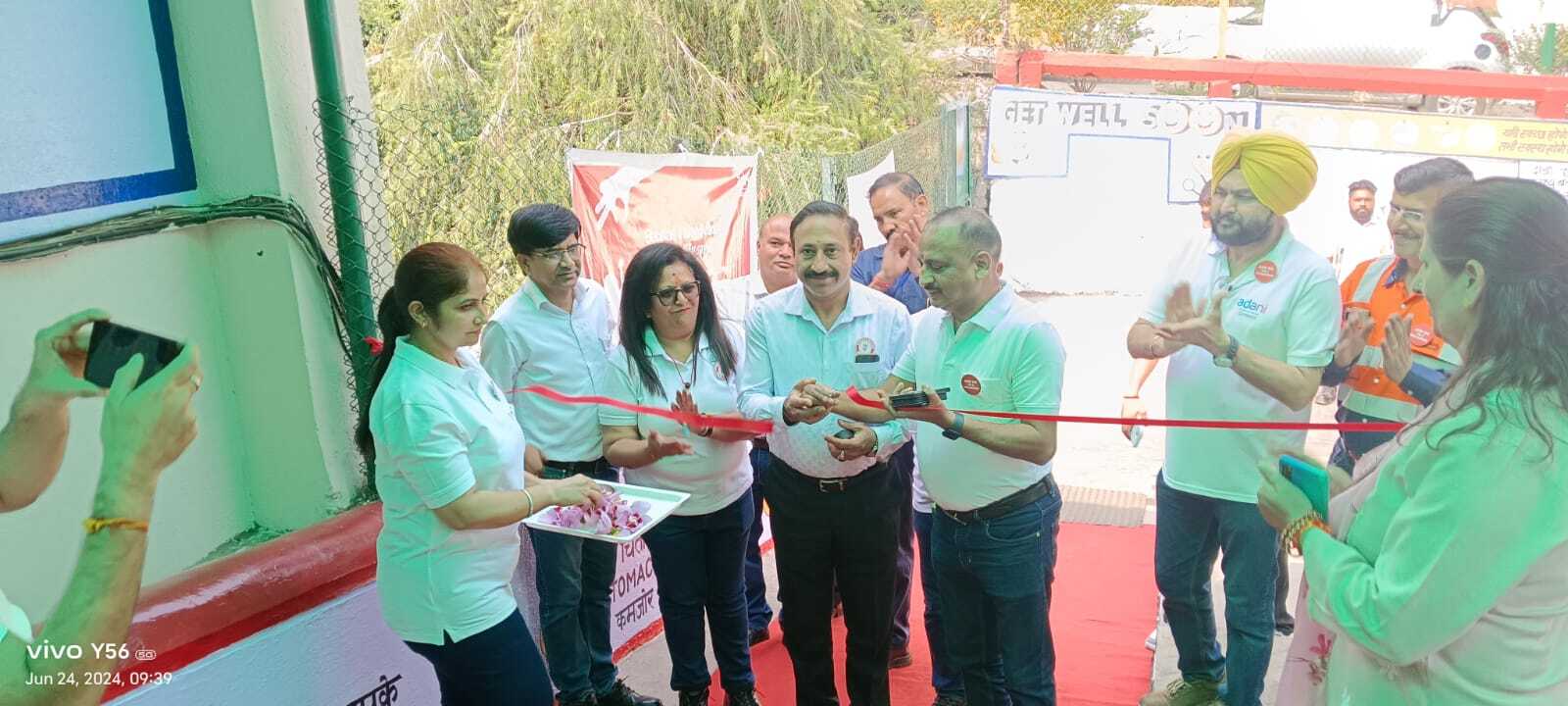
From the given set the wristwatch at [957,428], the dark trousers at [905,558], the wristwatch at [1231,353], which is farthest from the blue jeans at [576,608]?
the wristwatch at [1231,353]

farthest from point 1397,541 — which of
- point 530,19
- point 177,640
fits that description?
point 530,19

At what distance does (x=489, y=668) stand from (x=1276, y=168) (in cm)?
269

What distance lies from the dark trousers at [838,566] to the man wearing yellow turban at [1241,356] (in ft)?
3.18

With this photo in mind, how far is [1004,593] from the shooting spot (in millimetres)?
2943

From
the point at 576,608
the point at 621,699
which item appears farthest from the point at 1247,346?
the point at 621,699

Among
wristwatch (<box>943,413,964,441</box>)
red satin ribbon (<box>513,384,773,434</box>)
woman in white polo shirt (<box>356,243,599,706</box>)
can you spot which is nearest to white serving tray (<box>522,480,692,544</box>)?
red satin ribbon (<box>513,384,773,434</box>)

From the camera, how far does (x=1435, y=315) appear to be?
187 centimetres

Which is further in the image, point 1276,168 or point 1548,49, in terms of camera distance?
point 1548,49

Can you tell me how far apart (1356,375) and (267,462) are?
12.4 ft

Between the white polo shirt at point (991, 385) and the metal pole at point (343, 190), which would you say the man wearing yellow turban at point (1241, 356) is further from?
the metal pole at point (343, 190)

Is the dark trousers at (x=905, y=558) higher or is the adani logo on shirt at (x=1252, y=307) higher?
the adani logo on shirt at (x=1252, y=307)

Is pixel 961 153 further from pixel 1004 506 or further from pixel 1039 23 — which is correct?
pixel 1039 23

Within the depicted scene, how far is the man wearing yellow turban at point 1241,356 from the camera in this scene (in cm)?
308

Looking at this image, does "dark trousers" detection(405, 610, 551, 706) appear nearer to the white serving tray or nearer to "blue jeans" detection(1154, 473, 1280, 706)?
the white serving tray
